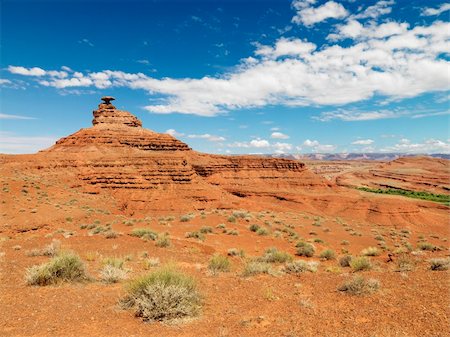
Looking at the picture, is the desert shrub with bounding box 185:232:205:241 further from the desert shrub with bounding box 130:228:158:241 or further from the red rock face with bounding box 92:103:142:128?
the red rock face with bounding box 92:103:142:128

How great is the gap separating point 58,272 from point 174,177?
112ft

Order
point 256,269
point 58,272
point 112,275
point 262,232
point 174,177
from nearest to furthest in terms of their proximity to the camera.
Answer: point 58,272 < point 112,275 < point 256,269 < point 262,232 < point 174,177

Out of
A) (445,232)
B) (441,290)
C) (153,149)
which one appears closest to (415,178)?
(445,232)

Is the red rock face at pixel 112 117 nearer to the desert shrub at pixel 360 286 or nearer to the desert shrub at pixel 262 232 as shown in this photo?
the desert shrub at pixel 262 232

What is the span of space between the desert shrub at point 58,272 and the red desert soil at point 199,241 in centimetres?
27

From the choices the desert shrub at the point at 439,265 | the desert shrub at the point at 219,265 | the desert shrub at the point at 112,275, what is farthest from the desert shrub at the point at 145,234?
the desert shrub at the point at 439,265

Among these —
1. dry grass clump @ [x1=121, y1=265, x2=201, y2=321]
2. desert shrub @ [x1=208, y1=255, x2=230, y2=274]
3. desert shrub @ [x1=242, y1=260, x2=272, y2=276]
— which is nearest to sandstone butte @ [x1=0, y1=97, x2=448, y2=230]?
desert shrub @ [x1=208, y1=255, x2=230, y2=274]

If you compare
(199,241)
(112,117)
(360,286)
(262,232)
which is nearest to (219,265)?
(360,286)

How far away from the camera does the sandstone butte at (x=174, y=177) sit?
38.7 m

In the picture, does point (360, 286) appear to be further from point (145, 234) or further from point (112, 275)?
point (145, 234)

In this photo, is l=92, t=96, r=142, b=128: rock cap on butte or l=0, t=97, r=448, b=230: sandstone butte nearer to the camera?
l=0, t=97, r=448, b=230: sandstone butte

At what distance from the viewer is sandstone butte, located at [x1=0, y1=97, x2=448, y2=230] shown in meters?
38.7

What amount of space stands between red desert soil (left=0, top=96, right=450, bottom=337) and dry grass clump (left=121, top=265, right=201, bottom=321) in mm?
229

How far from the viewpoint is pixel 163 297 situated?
638 cm
